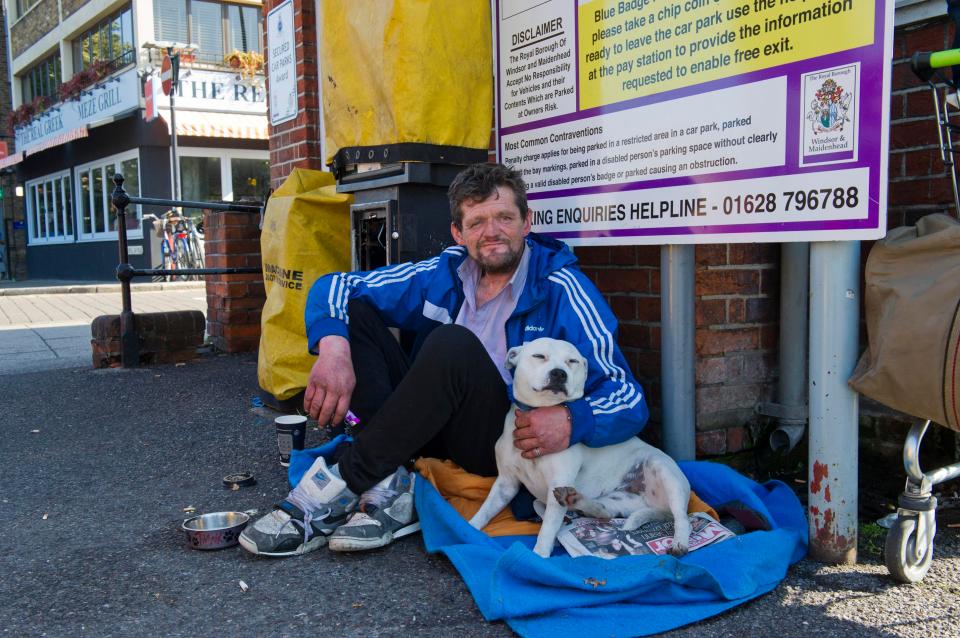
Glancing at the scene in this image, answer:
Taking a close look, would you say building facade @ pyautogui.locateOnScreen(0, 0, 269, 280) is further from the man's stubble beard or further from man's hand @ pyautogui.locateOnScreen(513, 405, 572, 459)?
man's hand @ pyautogui.locateOnScreen(513, 405, 572, 459)

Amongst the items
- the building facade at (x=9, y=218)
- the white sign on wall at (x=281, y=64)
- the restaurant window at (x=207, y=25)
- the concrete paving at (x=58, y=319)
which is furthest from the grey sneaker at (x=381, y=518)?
the building facade at (x=9, y=218)

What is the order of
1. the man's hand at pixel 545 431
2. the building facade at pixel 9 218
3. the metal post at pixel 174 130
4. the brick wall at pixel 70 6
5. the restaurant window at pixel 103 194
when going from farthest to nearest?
the building facade at pixel 9 218 < the brick wall at pixel 70 6 < the restaurant window at pixel 103 194 < the metal post at pixel 174 130 < the man's hand at pixel 545 431

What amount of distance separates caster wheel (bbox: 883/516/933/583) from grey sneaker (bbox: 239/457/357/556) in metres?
1.61

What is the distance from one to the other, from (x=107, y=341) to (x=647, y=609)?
5.12 meters

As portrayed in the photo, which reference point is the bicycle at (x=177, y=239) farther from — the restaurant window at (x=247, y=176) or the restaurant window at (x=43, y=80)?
the restaurant window at (x=43, y=80)

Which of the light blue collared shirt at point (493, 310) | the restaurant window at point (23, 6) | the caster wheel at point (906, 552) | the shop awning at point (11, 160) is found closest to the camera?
the caster wheel at point (906, 552)

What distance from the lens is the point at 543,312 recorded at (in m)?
2.71

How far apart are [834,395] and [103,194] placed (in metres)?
21.4

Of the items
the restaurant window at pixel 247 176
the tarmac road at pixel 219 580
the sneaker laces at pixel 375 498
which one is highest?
the restaurant window at pixel 247 176

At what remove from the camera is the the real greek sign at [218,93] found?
18016 millimetres

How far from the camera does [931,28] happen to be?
2893 mm

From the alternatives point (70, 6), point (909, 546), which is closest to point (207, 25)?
point (70, 6)

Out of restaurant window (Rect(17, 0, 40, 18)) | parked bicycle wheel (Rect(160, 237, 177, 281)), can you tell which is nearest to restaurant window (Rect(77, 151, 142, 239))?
parked bicycle wheel (Rect(160, 237, 177, 281))

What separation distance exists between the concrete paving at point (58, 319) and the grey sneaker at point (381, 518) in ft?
15.2
